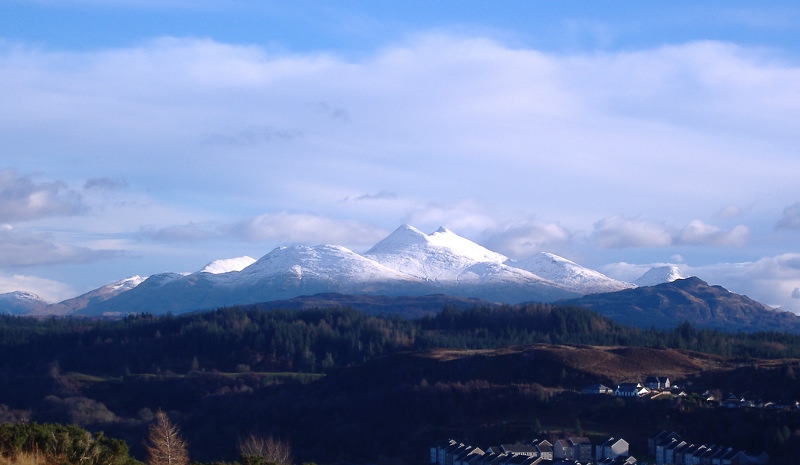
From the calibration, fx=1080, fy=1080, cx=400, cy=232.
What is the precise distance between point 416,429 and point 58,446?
77.7 metres

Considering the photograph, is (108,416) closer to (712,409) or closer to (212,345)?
(212,345)

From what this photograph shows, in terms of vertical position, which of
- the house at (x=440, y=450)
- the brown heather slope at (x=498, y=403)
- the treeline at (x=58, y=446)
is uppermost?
the treeline at (x=58, y=446)

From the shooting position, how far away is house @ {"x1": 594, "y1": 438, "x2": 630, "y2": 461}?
81.2 metres

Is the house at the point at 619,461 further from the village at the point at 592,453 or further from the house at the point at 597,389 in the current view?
the house at the point at 597,389

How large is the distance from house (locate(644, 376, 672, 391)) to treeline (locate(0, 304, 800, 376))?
41.4 m

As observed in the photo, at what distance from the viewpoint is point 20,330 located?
19400 cm

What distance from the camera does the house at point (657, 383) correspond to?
11300 centimetres

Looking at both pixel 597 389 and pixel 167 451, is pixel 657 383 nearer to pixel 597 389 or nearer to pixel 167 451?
pixel 597 389

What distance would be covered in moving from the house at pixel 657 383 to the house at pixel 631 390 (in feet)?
8.66

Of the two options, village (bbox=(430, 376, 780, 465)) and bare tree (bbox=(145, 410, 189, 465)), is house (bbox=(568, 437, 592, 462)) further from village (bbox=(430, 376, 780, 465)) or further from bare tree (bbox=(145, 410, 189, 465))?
bare tree (bbox=(145, 410, 189, 465))

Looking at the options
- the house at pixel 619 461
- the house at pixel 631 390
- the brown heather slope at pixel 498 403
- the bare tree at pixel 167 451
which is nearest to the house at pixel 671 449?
the house at pixel 619 461

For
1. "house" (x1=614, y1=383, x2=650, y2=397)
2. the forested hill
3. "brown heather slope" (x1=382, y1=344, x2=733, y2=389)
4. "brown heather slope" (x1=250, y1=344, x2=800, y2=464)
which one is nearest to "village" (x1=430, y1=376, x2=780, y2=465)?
"brown heather slope" (x1=250, y1=344, x2=800, y2=464)

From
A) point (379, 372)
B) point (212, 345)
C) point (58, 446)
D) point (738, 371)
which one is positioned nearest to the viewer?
point (58, 446)

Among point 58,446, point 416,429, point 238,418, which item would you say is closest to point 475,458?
point 416,429
